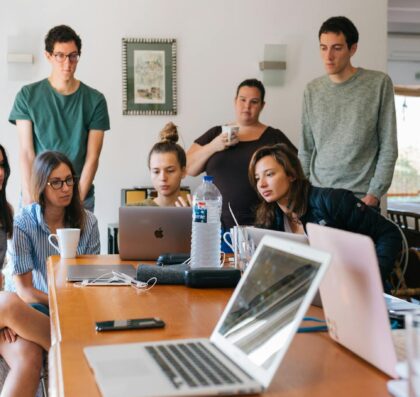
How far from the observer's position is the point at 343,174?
134 inches

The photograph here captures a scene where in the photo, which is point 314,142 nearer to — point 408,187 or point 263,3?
point 263,3

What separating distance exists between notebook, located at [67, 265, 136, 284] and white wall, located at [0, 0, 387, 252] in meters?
2.52

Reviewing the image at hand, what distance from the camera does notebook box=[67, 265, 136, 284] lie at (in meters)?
1.75

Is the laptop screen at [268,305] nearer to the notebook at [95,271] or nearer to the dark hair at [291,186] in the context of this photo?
the notebook at [95,271]

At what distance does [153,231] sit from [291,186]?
74cm

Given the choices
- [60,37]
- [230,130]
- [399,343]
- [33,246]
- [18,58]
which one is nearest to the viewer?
[399,343]

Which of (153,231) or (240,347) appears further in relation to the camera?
(153,231)

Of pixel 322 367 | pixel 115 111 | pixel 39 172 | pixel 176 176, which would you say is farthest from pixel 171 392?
pixel 115 111

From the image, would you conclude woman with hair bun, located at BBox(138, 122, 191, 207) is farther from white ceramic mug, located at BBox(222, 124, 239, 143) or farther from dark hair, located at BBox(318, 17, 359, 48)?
dark hair, located at BBox(318, 17, 359, 48)

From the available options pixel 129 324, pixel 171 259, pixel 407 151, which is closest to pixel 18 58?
pixel 171 259

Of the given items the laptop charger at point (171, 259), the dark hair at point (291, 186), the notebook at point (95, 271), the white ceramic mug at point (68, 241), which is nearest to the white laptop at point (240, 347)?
the notebook at point (95, 271)

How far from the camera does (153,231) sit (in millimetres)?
2141

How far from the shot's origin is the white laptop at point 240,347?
0.83m

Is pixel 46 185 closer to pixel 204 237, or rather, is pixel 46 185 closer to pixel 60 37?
pixel 204 237
